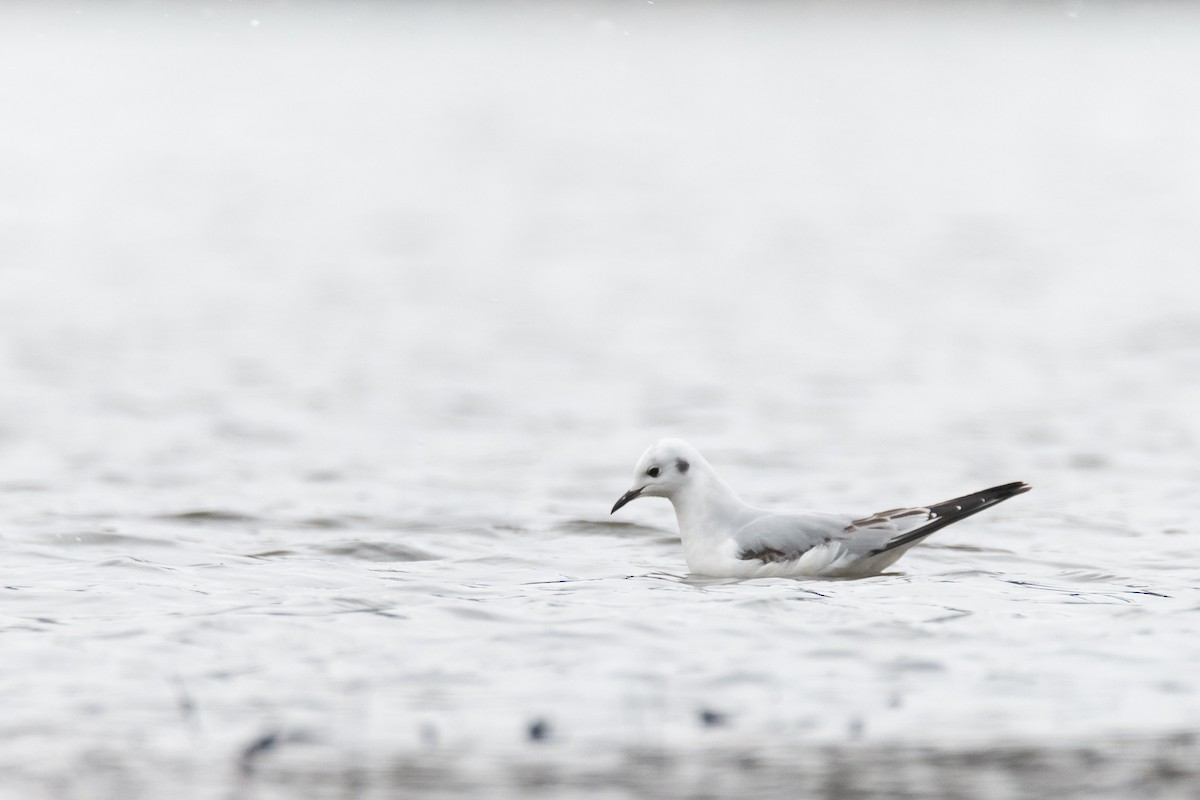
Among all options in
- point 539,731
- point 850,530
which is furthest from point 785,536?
point 539,731

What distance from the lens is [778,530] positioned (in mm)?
9742

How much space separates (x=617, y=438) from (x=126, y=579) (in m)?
6.00

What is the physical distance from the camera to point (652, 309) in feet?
72.6

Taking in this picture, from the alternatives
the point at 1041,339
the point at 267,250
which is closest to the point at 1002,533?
the point at 1041,339

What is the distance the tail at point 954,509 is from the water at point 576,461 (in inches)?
9.5

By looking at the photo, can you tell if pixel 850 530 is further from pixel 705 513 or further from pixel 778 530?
pixel 705 513

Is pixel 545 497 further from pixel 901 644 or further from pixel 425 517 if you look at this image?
pixel 901 644

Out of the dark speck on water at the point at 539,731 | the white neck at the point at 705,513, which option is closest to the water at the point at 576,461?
the dark speck on water at the point at 539,731

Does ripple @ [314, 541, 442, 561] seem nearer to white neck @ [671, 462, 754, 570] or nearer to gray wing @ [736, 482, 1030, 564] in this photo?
white neck @ [671, 462, 754, 570]

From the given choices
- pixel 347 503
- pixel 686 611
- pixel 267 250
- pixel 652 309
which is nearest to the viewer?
pixel 686 611

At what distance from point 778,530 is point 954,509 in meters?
0.98

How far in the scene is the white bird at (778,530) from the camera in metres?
9.64

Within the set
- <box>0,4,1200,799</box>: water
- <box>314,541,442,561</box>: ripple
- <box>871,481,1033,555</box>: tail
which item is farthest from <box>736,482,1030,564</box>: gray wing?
<box>314,541,442,561</box>: ripple

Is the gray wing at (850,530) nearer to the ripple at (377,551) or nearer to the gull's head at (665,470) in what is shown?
the gull's head at (665,470)
